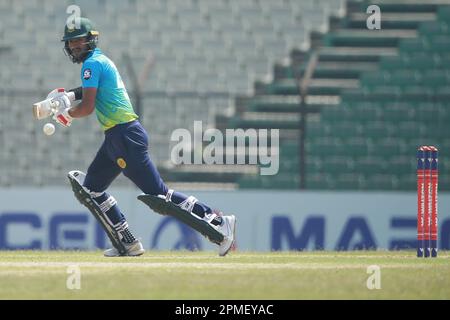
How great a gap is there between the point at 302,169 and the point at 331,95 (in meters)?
4.47

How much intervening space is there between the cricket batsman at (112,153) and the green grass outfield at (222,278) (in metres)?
0.35

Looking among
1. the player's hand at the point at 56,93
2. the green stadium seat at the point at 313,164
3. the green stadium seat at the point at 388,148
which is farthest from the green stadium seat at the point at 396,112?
the player's hand at the point at 56,93

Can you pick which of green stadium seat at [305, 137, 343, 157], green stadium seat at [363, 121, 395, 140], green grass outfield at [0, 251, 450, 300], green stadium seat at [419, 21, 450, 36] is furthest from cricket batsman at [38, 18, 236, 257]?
green stadium seat at [419, 21, 450, 36]

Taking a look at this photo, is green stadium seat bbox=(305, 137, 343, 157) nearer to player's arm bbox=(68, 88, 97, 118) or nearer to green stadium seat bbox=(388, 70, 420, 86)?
green stadium seat bbox=(388, 70, 420, 86)

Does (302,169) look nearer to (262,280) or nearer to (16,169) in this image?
(16,169)

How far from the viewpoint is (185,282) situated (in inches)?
420

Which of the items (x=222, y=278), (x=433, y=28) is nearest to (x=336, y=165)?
(x=433, y=28)

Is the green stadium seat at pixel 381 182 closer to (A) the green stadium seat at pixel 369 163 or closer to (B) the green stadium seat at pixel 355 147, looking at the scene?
(A) the green stadium seat at pixel 369 163

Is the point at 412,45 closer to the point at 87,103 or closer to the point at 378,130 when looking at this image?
the point at 378,130

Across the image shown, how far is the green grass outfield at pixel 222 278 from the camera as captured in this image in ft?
33.3

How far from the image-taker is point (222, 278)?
10.9 metres

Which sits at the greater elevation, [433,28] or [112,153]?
[433,28]

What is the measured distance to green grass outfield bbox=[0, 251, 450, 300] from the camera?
10148 millimetres

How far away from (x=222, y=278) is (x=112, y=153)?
2.13 metres
